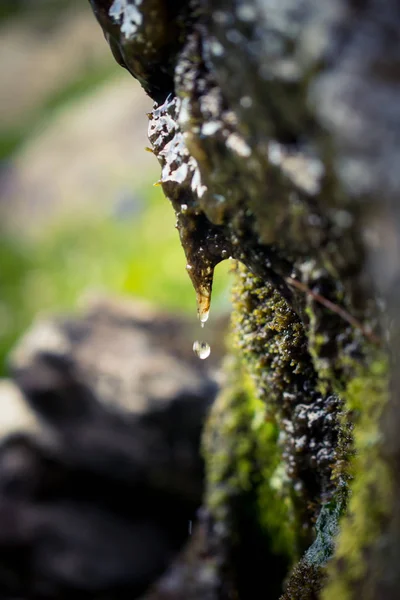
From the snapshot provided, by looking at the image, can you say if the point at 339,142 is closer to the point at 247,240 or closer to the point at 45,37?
the point at 247,240

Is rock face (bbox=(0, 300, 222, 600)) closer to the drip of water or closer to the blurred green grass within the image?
the blurred green grass

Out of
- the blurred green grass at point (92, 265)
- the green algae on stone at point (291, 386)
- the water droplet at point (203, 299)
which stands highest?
the blurred green grass at point (92, 265)

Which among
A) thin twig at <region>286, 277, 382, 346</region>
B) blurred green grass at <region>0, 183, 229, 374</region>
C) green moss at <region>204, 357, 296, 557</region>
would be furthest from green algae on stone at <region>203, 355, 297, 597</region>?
blurred green grass at <region>0, 183, 229, 374</region>

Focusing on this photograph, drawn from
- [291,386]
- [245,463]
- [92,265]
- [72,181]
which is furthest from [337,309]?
[72,181]

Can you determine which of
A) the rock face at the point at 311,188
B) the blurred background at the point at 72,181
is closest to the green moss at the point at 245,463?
the rock face at the point at 311,188

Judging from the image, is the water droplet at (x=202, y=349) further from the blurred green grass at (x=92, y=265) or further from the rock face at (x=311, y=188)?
the blurred green grass at (x=92, y=265)

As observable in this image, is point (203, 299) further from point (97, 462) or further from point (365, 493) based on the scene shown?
point (97, 462)

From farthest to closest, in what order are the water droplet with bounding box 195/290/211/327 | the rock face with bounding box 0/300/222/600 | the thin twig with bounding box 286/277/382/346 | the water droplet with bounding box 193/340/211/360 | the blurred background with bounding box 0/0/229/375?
1. the blurred background with bounding box 0/0/229/375
2. the rock face with bounding box 0/300/222/600
3. the water droplet with bounding box 193/340/211/360
4. the water droplet with bounding box 195/290/211/327
5. the thin twig with bounding box 286/277/382/346
